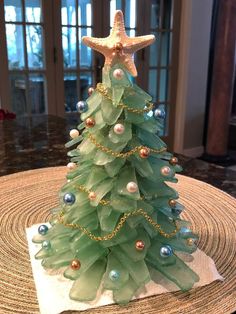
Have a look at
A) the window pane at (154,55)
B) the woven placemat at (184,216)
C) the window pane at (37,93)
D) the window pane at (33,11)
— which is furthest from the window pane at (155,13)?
the woven placemat at (184,216)

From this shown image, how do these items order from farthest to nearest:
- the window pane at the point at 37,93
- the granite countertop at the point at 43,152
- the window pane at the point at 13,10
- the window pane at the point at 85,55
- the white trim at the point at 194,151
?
1. the white trim at the point at 194,151
2. the window pane at the point at 85,55
3. the window pane at the point at 37,93
4. the window pane at the point at 13,10
5. the granite countertop at the point at 43,152

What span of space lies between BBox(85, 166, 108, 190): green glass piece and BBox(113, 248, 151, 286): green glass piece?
0.10 meters

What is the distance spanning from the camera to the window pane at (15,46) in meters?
2.77

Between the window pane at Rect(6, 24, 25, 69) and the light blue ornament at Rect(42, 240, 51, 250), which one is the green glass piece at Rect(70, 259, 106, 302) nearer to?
the light blue ornament at Rect(42, 240, 51, 250)

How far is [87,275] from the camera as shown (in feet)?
1.60

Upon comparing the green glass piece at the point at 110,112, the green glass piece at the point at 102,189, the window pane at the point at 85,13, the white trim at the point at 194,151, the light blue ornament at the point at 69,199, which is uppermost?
the window pane at the point at 85,13

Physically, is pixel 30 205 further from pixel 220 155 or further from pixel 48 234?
pixel 220 155

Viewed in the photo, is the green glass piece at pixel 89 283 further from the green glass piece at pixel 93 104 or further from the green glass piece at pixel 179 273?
the green glass piece at pixel 93 104

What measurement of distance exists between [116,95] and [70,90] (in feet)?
8.90

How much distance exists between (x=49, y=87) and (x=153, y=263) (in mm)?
2673

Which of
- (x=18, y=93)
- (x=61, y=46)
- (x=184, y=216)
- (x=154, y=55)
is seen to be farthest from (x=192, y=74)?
(x=184, y=216)

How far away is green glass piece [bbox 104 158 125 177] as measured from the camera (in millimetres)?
502

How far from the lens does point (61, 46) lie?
2955mm

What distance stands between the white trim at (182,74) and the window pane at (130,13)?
0.48 m
